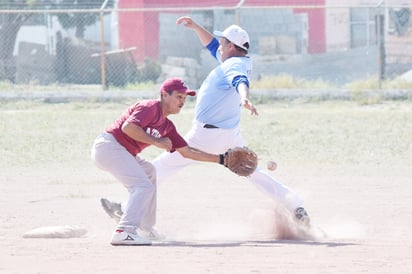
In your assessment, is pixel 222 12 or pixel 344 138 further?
pixel 222 12

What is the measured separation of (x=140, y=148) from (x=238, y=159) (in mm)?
847

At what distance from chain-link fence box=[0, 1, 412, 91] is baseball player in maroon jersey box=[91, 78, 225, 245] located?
17.4 meters

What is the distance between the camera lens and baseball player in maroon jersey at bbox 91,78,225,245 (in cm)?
854

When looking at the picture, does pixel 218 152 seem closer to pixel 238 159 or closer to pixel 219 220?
pixel 238 159

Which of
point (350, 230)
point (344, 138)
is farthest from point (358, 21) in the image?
point (350, 230)

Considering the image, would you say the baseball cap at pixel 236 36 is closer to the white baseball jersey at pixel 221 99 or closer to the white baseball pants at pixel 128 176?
the white baseball jersey at pixel 221 99

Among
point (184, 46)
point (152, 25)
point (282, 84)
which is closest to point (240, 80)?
point (282, 84)

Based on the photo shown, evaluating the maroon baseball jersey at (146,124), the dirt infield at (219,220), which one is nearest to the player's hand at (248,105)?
the maroon baseball jersey at (146,124)

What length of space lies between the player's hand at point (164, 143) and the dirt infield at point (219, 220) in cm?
82

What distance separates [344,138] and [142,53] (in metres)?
14.2

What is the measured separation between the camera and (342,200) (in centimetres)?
1177

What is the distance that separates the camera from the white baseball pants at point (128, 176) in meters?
8.71

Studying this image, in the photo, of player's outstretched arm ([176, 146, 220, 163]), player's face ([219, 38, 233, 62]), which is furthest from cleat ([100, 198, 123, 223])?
player's face ([219, 38, 233, 62])

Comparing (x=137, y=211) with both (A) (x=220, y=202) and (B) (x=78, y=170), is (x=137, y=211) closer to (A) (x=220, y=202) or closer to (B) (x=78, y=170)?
(A) (x=220, y=202)
